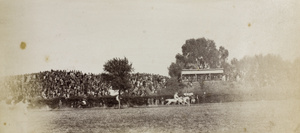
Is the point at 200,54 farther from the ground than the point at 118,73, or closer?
farther from the ground

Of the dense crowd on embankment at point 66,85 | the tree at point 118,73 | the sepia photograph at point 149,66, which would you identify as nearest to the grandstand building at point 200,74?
the sepia photograph at point 149,66

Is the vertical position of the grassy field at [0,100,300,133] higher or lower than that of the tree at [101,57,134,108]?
lower

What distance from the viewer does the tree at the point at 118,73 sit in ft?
9.27

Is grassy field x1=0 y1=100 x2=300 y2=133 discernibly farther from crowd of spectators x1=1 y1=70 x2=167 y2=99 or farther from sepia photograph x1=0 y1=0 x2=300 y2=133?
crowd of spectators x1=1 y1=70 x2=167 y2=99

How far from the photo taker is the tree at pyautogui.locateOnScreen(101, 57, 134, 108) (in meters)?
2.83

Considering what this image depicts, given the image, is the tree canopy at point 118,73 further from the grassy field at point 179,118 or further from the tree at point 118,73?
the grassy field at point 179,118

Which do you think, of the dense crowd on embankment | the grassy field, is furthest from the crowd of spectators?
the grassy field

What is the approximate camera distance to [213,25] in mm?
2879

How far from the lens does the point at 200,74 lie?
290cm

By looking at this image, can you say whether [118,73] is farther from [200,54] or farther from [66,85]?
[200,54]

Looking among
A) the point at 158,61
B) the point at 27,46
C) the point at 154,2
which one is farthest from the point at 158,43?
the point at 27,46

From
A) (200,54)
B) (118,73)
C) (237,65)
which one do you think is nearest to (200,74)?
(200,54)

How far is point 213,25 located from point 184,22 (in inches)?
8.9

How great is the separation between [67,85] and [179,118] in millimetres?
885
